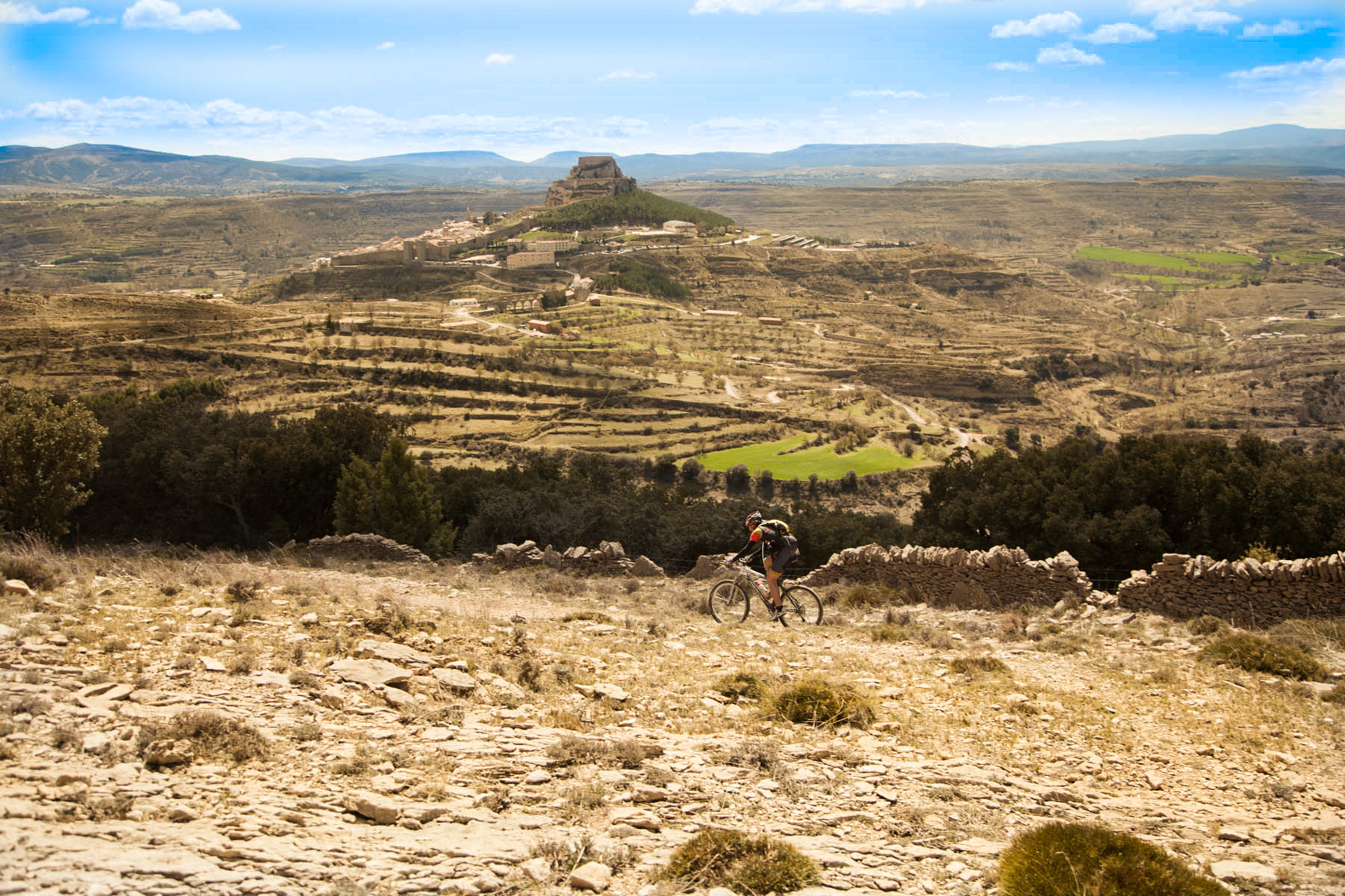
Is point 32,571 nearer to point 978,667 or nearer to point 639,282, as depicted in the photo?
point 978,667

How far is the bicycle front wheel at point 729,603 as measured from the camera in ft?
38.7

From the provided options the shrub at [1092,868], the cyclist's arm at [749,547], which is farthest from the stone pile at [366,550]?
the shrub at [1092,868]

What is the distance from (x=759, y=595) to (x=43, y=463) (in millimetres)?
13842

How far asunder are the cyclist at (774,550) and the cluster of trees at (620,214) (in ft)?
349

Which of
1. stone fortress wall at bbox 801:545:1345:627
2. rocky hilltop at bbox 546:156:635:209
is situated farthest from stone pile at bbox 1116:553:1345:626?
rocky hilltop at bbox 546:156:635:209

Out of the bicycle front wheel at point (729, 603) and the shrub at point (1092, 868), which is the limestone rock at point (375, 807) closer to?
the shrub at point (1092, 868)

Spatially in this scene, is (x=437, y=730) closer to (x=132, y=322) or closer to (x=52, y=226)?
(x=132, y=322)

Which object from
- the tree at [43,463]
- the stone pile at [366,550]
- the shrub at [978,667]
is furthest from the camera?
the stone pile at [366,550]

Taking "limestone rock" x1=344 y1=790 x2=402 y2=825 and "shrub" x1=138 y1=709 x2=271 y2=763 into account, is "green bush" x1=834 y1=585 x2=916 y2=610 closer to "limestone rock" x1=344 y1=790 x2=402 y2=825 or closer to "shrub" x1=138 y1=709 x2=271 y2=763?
"limestone rock" x1=344 y1=790 x2=402 y2=825

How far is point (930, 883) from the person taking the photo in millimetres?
4969

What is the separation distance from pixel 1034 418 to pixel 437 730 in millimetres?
62420

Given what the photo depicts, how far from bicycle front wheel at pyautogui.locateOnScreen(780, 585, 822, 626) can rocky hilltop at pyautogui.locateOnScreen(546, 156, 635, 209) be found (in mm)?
119458

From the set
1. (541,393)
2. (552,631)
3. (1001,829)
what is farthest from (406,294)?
(1001,829)

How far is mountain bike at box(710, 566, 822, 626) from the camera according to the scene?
38.3 feet
